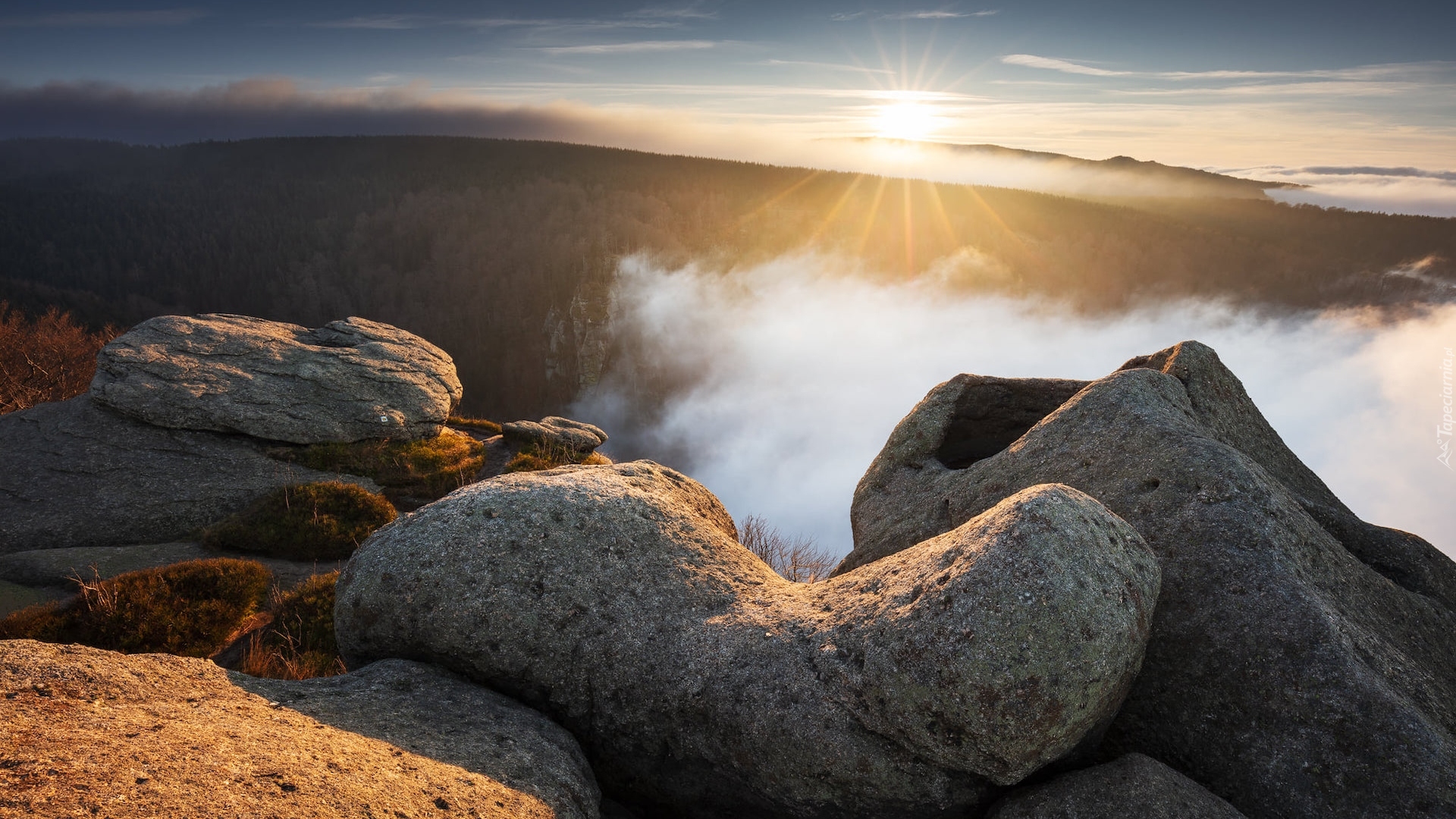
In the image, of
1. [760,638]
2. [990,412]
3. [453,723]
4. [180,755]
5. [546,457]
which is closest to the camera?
[180,755]

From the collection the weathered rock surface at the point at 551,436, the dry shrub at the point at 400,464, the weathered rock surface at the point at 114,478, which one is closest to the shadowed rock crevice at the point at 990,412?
the dry shrub at the point at 400,464

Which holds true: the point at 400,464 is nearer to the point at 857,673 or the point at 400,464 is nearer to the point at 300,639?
the point at 300,639

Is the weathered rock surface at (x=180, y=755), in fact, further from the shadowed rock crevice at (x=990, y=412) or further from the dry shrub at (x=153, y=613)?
the shadowed rock crevice at (x=990, y=412)

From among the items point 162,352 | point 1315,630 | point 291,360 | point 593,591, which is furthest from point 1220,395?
point 162,352

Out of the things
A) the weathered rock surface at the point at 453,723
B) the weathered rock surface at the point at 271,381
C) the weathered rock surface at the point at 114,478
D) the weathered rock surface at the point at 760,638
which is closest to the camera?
the weathered rock surface at the point at 760,638

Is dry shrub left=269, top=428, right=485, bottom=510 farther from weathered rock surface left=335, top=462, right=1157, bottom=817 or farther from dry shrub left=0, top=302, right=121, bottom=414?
dry shrub left=0, top=302, right=121, bottom=414

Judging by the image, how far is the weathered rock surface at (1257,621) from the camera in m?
6.59

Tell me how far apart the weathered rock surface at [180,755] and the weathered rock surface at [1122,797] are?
4407mm

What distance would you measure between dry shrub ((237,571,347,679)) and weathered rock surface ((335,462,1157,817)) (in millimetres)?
3787

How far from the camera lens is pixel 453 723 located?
7.53m

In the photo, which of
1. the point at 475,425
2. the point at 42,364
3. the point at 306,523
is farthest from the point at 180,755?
the point at 42,364

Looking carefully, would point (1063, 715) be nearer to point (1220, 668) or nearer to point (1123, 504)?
point (1220, 668)

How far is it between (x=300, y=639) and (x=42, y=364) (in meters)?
69.0

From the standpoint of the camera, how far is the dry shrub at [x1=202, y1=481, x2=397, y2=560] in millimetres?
18766
